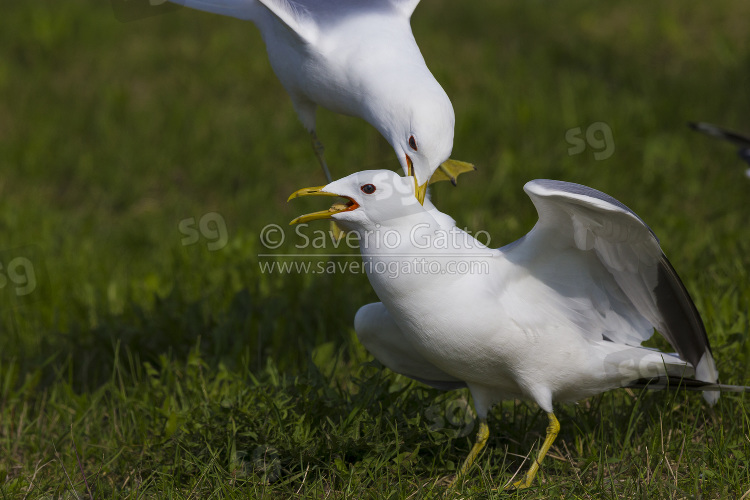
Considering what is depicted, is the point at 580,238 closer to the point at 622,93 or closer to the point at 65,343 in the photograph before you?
the point at 65,343

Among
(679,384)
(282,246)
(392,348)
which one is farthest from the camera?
(282,246)

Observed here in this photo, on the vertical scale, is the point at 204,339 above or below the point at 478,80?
below

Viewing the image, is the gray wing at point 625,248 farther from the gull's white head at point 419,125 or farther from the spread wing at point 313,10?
the spread wing at point 313,10

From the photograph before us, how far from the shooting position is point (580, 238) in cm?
268

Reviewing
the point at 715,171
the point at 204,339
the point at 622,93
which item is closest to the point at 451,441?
the point at 204,339

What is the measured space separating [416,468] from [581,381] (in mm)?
625

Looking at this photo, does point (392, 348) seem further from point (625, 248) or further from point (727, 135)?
point (727, 135)

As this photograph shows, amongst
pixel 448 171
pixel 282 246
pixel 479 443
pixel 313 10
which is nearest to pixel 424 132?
pixel 448 171

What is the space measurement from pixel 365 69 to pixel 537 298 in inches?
39.7

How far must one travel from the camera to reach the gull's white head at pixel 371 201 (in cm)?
271

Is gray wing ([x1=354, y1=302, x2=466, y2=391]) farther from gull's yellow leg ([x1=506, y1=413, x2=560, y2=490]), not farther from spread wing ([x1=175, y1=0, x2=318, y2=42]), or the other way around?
spread wing ([x1=175, y1=0, x2=318, y2=42])

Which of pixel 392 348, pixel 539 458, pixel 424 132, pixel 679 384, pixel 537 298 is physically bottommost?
pixel 539 458

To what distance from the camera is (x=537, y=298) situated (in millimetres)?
2910

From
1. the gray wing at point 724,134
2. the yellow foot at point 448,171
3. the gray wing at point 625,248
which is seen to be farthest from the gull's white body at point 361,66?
the gray wing at point 724,134
